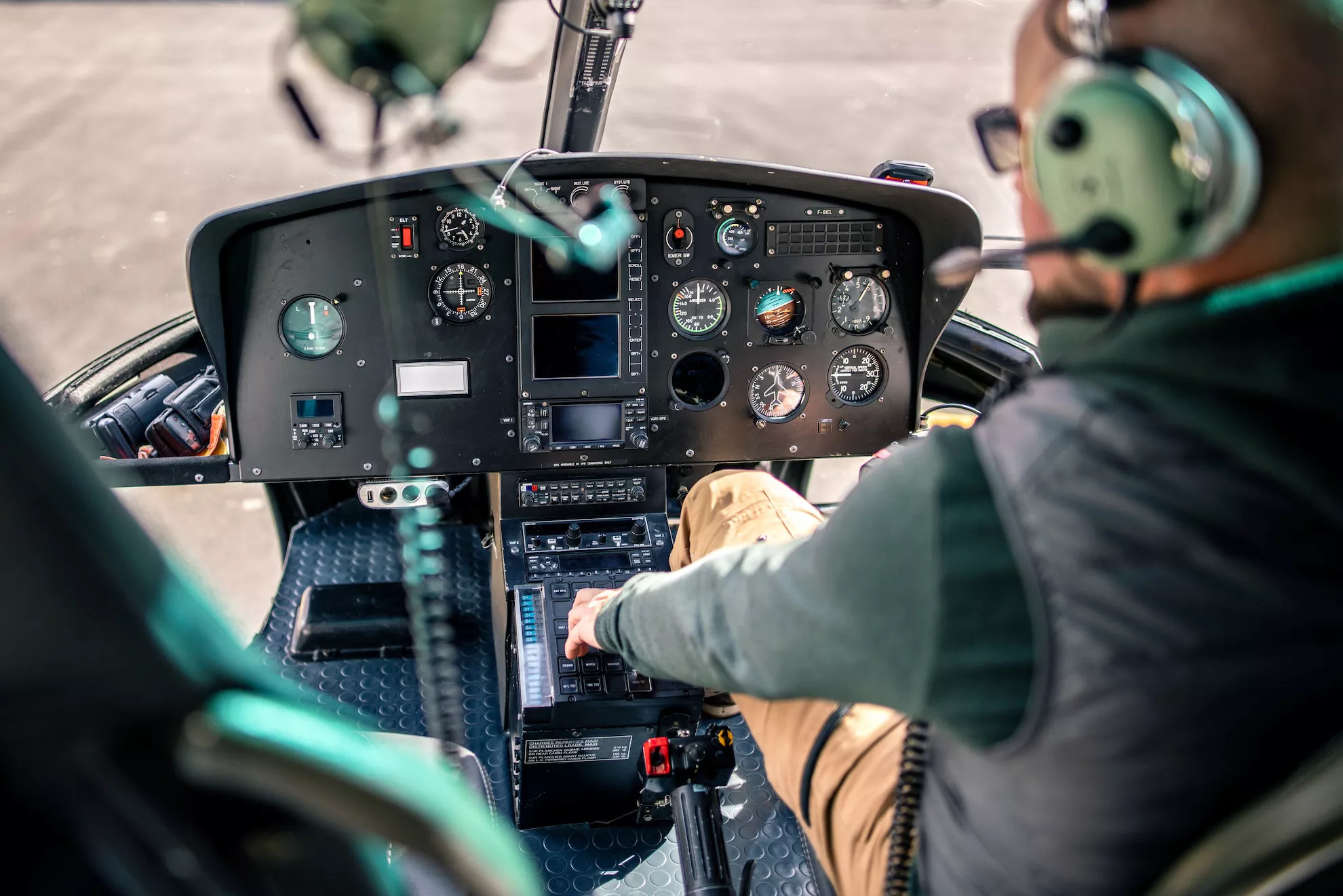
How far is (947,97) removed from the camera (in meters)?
4.71

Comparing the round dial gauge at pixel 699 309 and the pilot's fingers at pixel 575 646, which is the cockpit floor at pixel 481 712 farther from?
the round dial gauge at pixel 699 309

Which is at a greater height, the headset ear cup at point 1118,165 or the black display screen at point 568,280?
the headset ear cup at point 1118,165

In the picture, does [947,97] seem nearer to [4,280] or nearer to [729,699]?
[729,699]

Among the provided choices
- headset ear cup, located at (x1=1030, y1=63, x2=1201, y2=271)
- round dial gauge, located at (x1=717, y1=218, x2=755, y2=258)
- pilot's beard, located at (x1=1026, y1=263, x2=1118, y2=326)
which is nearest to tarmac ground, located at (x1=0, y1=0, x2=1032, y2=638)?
round dial gauge, located at (x1=717, y1=218, x2=755, y2=258)

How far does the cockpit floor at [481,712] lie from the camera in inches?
83.6

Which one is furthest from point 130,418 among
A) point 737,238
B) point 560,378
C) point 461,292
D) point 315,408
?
point 737,238

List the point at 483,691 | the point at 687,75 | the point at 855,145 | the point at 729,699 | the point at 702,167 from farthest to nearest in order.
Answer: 1. the point at 687,75
2. the point at 855,145
3. the point at 483,691
4. the point at 702,167
5. the point at 729,699

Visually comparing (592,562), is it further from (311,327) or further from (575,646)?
(311,327)

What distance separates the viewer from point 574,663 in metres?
2.03

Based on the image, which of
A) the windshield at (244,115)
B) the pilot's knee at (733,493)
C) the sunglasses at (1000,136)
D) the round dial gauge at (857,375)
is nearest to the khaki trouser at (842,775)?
the pilot's knee at (733,493)

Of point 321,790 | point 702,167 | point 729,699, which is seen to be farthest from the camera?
point 702,167

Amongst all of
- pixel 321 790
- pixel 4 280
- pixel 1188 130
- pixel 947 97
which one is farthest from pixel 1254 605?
pixel 947 97

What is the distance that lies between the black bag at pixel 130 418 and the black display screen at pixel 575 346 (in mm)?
1003

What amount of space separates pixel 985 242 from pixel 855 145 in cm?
246
